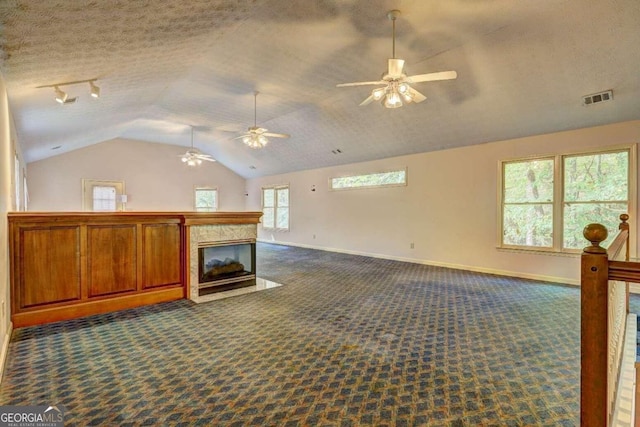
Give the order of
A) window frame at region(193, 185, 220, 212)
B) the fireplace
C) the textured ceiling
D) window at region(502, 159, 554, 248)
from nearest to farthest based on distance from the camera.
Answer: the textured ceiling < the fireplace < window at region(502, 159, 554, 248) < window frame at region(193, 185, 220, 212)

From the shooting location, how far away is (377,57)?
418cm

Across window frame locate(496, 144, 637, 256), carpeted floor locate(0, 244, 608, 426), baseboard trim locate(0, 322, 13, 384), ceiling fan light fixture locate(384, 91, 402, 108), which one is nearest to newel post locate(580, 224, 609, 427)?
carpeted floor locate(0, 244, 608, 426)

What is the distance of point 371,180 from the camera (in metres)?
8.38

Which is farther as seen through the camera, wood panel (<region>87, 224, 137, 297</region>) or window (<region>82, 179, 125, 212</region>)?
→ window (<region>82, 179, 125, 212</region>)

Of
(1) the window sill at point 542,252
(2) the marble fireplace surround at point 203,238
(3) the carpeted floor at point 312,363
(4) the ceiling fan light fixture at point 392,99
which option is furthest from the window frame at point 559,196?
(2) the marble fireplace surround at point 203,238

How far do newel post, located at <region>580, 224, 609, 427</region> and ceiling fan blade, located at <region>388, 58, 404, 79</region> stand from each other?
95.5 inches

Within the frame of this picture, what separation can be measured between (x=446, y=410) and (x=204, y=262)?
11.7 ft

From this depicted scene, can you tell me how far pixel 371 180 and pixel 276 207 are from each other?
4.45 m

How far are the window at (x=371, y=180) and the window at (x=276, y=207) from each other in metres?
2.42

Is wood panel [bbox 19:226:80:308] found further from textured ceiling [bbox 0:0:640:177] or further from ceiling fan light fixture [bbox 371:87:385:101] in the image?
ceiling fan light fixture [bbox 371:87:385:101]

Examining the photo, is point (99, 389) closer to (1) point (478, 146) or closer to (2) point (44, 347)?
(2) point (44, 347)

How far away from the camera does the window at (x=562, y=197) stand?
4891mm

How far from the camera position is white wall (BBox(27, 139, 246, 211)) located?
8.92m

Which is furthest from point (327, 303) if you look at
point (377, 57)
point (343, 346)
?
point (377, 57)
